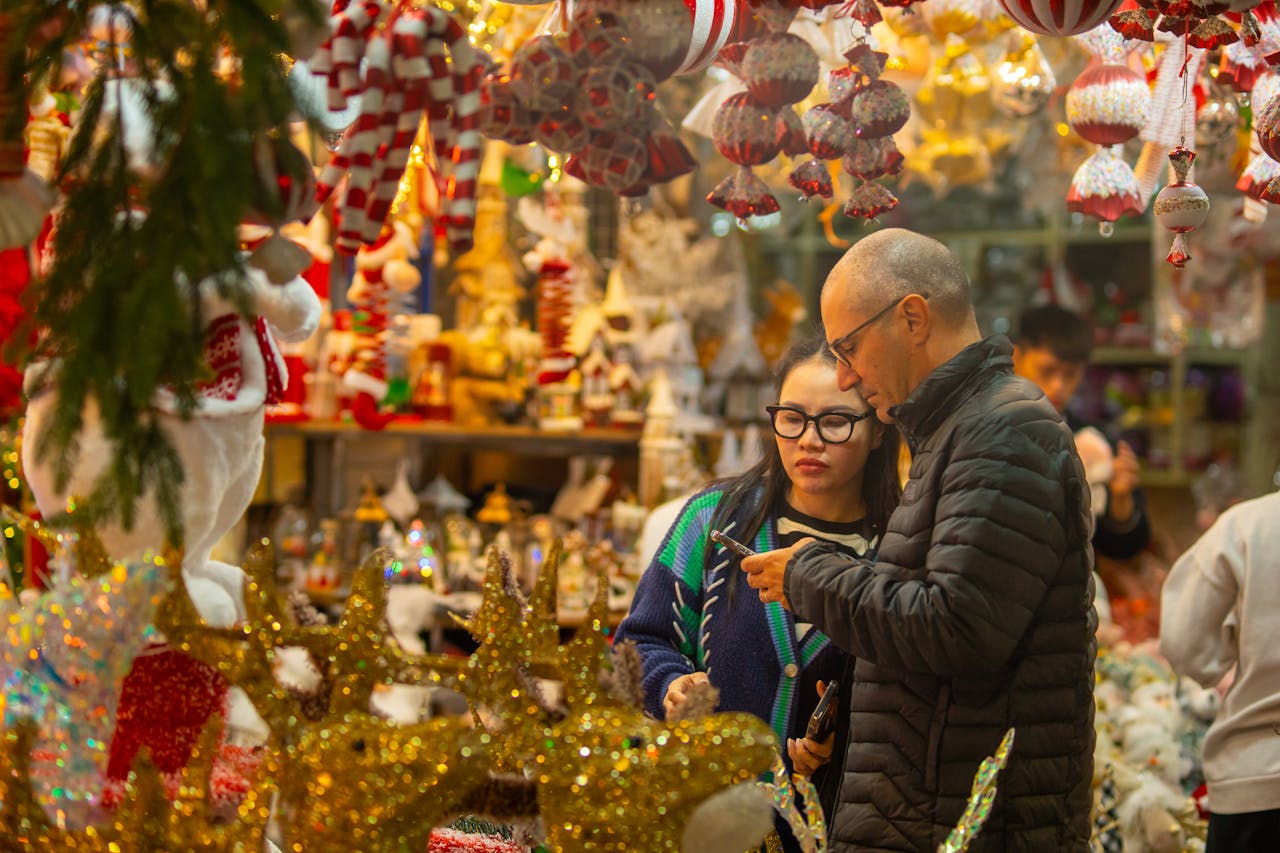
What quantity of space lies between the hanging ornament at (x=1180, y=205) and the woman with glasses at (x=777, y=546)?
19.1 inches

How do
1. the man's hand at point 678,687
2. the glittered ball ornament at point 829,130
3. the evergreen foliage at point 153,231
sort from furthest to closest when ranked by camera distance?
the glittered ball ornament at point 829,130 < the man's hand at point 678,687 < the evergreen foliage at point 153,231

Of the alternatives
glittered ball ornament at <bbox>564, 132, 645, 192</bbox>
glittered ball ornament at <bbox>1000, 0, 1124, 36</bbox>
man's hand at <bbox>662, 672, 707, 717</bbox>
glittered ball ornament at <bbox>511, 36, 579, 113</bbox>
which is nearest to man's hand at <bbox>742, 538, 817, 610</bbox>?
man's hand at <bbox>662, 672, 707, 717</bbox>

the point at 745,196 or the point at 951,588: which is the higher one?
the point at 745,196

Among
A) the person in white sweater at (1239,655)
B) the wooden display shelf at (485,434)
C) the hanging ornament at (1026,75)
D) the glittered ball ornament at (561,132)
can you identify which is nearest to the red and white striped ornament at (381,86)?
the glittered ball ornament at (561,132)

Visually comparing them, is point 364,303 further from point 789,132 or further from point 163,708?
point 163,708

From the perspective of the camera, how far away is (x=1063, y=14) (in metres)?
1.96

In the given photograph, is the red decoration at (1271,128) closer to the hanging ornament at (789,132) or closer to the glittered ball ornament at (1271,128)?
the glittered ball ornament at (1271,128)

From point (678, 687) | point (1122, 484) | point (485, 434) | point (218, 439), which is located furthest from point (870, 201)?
point (485, 434)

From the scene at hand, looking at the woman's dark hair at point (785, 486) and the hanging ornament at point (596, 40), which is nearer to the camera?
the hanging ornament at point (596, 40)

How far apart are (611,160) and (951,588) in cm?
72

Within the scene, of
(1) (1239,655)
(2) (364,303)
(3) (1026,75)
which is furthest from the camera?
(2) (364,303)

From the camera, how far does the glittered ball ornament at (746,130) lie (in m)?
2.23

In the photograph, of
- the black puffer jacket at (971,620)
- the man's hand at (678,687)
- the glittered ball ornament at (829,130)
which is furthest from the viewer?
the glittered ball ornament at (829,130)

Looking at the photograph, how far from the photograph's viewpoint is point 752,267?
603 centimetres
